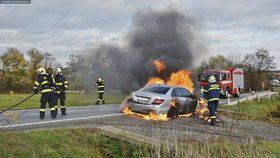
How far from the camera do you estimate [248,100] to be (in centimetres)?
2750

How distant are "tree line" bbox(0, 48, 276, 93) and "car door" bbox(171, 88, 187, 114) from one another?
15219 millimetres

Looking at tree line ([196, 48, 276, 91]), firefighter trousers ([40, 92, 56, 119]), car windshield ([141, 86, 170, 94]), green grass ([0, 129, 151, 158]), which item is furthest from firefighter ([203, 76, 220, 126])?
tree line ([196, 48, 276, 91])

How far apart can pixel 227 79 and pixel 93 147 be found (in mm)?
25062

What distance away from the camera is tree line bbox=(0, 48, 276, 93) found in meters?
39.8

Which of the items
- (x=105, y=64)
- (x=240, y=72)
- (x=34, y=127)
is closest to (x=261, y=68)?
(x=240, y=72)

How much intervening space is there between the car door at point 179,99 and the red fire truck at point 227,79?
15.4 m

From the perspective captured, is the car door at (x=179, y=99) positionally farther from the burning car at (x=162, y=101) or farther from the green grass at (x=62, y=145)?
the green grass at (x=62, y=145)

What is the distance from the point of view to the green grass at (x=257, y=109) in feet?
Answer: 61.6

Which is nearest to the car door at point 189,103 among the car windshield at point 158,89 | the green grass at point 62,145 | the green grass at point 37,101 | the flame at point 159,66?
the car windshield at point 158,89

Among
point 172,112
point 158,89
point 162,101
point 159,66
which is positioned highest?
point 159,66

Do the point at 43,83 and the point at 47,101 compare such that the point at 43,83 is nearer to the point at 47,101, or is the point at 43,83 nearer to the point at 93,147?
the point at 47,101

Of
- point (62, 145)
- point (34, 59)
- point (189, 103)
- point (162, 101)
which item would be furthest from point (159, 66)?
point (34, 59)

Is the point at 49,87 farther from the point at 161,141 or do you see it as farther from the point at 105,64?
the point at 105,64

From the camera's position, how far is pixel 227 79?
1328 inches
